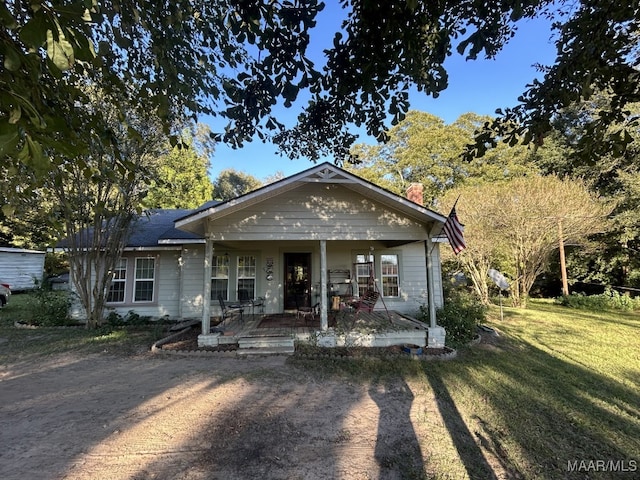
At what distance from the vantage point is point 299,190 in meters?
7.80

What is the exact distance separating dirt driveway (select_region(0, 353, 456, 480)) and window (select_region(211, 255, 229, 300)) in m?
4.93

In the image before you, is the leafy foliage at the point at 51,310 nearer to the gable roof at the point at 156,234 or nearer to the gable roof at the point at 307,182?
the gable roof at the point at 156,234

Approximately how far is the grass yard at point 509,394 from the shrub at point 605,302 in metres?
5.99

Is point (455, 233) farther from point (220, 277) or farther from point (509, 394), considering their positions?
point (220, 277)

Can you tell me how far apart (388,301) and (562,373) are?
574cm

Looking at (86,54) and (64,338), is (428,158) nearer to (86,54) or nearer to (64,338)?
(64,338)

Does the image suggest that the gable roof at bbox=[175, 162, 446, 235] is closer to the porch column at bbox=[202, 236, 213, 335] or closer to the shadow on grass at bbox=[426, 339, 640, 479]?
the porch column at bbox=[202, 236, 213, 335]

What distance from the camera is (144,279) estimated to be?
11.2 metres

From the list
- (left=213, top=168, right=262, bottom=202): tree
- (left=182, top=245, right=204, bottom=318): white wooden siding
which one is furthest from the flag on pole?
(left=213, top=168, right=262, bottom=202): tree

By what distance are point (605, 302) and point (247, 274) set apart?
55.0ft

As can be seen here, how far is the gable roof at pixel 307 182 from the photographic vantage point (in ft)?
23.2

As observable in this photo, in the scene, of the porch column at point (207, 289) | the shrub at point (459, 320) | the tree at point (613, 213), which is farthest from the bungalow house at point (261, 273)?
the tree at point (613, 213)

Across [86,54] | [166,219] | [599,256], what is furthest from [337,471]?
[599,256]

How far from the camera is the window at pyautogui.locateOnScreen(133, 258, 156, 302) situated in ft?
36.3
